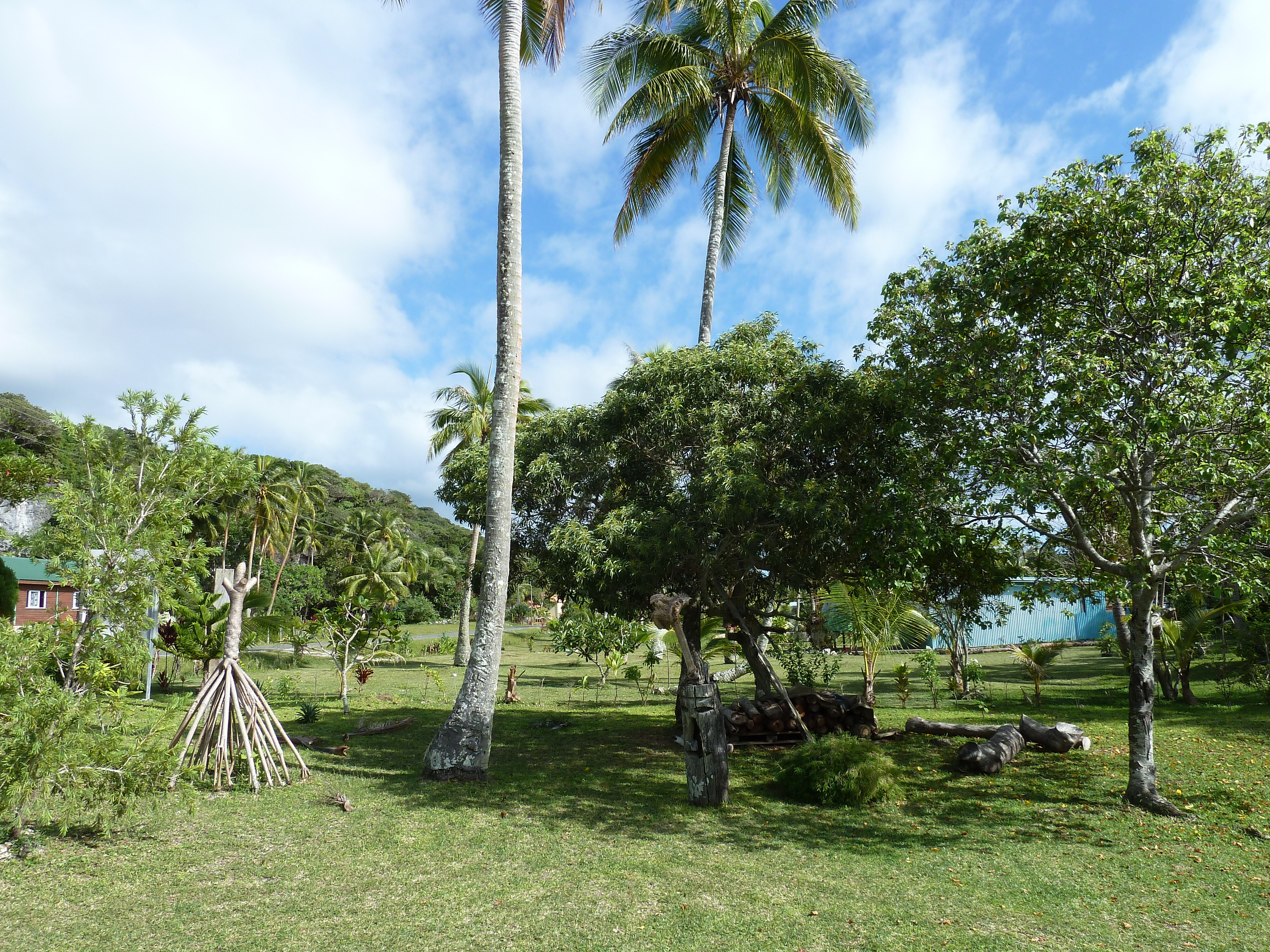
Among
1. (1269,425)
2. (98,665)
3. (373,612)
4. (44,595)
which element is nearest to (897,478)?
(1269,425)

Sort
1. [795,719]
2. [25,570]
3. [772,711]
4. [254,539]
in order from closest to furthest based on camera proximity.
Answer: [795,719]
[772,711]
[25,570]
[254,539]

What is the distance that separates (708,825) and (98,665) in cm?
606

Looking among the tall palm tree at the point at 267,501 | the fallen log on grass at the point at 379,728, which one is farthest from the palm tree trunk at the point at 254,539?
the fallen log on grass at the point at 379,728

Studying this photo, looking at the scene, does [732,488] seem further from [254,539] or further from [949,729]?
[254,539]

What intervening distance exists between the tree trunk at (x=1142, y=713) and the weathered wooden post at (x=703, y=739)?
178 inches

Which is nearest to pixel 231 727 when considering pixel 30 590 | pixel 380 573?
pixel 380 573

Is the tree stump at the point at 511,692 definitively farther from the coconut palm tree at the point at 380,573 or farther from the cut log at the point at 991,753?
the coconut palm tree at the point at 380,573

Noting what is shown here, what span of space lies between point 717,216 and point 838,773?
11.0 m

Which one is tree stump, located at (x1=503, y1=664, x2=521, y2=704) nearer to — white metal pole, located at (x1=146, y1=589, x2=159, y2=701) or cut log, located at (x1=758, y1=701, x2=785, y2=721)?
cut log, located at (x1=758, y1=701, x2=785, y2=721)

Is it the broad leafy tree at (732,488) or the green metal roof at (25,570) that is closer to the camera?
the broad leafy tree at (732,488)

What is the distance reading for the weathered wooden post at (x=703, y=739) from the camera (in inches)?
342

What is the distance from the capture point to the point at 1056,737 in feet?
36.5

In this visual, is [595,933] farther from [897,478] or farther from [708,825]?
[897,478]

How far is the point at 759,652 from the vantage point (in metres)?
12.2
